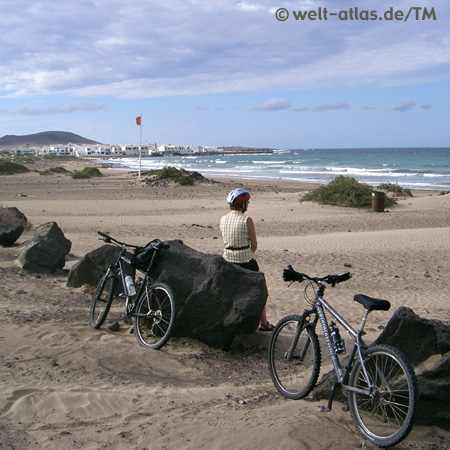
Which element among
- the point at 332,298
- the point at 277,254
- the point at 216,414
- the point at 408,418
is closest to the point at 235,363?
the point at 216,414

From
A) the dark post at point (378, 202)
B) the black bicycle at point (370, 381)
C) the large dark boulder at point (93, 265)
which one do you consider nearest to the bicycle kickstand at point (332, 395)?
the black bicycle at point (370, 381)

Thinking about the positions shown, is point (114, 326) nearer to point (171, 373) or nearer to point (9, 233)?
point (171, 373)

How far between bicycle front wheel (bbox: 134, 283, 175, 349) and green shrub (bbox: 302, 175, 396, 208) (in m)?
18.6

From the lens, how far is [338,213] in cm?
2306

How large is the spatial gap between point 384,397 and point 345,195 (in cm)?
2117

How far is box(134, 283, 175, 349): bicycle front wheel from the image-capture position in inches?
250

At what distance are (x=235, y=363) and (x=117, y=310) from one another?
92.1 inches

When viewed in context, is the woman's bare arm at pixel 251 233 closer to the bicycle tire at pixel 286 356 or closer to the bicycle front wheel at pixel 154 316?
the bicycle front wheel at pixel 154 316

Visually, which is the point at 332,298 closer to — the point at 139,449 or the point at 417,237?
the point at 139,449

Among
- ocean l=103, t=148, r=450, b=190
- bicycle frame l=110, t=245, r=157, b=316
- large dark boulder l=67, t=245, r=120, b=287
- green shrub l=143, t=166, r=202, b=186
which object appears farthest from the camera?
ocean l=103, t=148, r=450, b=190

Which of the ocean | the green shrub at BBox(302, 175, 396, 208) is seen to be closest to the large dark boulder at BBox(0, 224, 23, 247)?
the green shrub at BBox(302, 175, 396, 208)

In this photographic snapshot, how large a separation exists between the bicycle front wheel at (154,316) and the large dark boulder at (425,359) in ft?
6.43

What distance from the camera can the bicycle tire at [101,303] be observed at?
709cm

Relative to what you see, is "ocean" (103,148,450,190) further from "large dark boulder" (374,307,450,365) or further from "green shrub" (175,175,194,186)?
"large dark boulder" (374,307,450,365)
